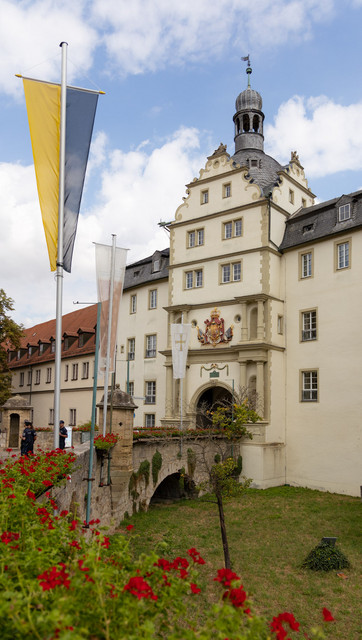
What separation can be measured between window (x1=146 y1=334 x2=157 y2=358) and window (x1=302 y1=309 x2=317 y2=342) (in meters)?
9.62

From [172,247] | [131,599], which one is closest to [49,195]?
[131,599]

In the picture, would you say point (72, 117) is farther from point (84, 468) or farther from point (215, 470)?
point (215, 470)

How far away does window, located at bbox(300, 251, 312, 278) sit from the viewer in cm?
2524

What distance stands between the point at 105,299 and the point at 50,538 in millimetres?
13474

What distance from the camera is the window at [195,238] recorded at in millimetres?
28750

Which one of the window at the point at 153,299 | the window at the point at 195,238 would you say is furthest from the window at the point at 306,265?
the window at the point at 153,299

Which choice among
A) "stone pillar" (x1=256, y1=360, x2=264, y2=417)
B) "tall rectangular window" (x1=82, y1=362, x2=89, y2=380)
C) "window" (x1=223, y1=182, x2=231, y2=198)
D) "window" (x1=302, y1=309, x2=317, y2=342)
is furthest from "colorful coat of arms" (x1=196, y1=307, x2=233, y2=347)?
"tall rectangular window" (x1=82, y1=362, x2=89, y2=380)

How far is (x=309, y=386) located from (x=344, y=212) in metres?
8.21

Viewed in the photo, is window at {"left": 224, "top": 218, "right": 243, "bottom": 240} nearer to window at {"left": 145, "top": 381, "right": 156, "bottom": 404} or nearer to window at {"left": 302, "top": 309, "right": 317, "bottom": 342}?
window at {"left": 302, "top": 309, "right": 317, "bottom": 342}

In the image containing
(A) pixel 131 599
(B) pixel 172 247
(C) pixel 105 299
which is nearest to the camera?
(A) pixel 131 599

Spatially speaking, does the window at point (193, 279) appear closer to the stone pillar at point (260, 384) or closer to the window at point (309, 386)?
the stone pillar at point (260, 384)

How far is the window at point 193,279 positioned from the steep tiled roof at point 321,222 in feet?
15.1

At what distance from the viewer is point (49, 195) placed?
959 centimetres

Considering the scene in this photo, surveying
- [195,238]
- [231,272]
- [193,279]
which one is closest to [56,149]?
[231,272]
